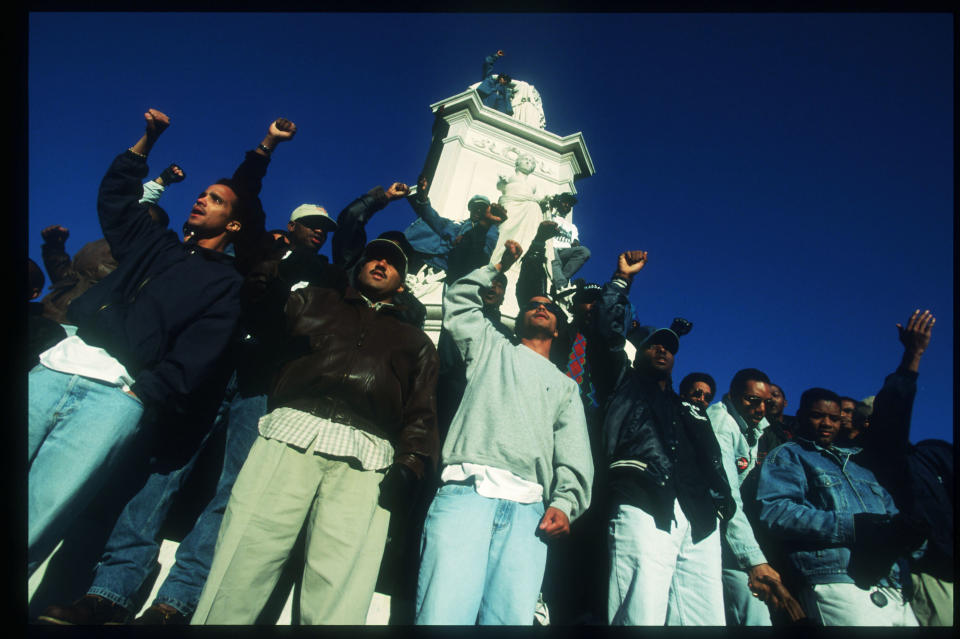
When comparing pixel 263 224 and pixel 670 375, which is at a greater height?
pixel 263 224

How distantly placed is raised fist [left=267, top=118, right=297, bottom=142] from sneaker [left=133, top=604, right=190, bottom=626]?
3336 millimetres

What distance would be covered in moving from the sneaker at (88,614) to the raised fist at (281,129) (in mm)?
3315

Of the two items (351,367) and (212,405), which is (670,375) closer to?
(351,367)

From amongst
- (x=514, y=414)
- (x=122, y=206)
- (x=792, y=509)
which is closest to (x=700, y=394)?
(x=792, y=509)

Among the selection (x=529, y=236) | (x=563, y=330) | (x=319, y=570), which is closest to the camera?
(x=319, y=570)

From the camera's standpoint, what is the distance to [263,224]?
12.8ft

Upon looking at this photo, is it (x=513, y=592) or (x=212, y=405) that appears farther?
(x=212, y=405)

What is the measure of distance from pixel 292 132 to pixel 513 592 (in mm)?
3767

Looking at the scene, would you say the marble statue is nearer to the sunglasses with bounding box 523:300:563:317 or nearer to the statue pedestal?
the statue pedestal

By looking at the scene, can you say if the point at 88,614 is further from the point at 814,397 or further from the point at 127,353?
the point at 814,397

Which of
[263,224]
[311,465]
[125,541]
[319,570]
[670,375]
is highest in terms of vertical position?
[263,224]

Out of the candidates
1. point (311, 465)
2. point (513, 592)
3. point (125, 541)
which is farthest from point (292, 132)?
point (513, 592)

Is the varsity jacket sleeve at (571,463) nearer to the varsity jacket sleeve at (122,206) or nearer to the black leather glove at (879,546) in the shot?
the black leather glove at (879,546)

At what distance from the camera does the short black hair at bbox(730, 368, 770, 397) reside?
4.96 metres
